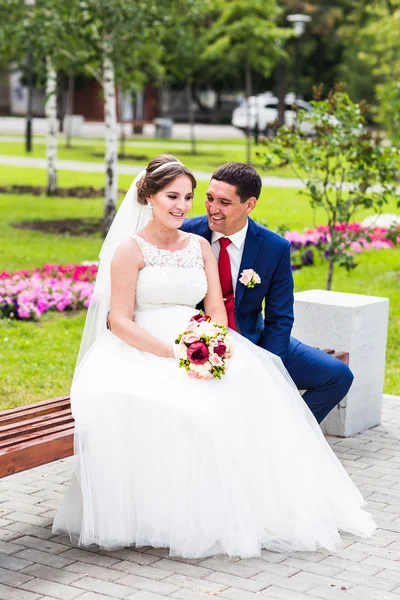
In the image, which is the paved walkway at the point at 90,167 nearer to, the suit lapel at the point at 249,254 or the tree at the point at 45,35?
the tree at the point at 45,35

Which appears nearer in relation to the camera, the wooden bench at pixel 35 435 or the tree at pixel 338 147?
the wooden bench at pixel 35 435

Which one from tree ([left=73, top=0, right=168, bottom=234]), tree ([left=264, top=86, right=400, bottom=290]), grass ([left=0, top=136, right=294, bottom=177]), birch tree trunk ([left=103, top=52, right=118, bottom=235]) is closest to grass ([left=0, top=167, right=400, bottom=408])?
birch tree trunk ([left=103, top=52, right=118, bottom=235])

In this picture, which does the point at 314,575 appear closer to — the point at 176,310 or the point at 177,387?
the point at 177,387

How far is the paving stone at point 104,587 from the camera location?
14.2 ft

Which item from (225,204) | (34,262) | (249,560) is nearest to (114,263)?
(225,204)

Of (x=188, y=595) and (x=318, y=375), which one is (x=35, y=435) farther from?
(x=318, y=375)

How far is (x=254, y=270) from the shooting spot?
5684 millimetres

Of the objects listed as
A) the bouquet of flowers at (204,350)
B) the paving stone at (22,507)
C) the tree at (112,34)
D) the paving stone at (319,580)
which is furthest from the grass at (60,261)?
the paving stone at (319,580)

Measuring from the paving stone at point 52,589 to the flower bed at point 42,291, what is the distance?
5.61 meters

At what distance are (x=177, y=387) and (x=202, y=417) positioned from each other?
222 mm

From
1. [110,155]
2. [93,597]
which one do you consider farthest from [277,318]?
[110,155]

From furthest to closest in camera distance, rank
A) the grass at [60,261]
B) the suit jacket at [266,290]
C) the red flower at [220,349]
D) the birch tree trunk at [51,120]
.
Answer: the birch tree trunk at [51,120] → the grass at [60,261] → the suit jacket at [266,290] → the red flower at [220,349]

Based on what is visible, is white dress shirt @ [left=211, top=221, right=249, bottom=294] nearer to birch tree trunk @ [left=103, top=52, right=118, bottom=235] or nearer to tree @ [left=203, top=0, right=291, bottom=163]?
birch tree trunk @ [left=103, top=52, right=118, bottom=235]

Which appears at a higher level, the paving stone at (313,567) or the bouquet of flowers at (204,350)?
the bouquet of flowers at (204,350)
